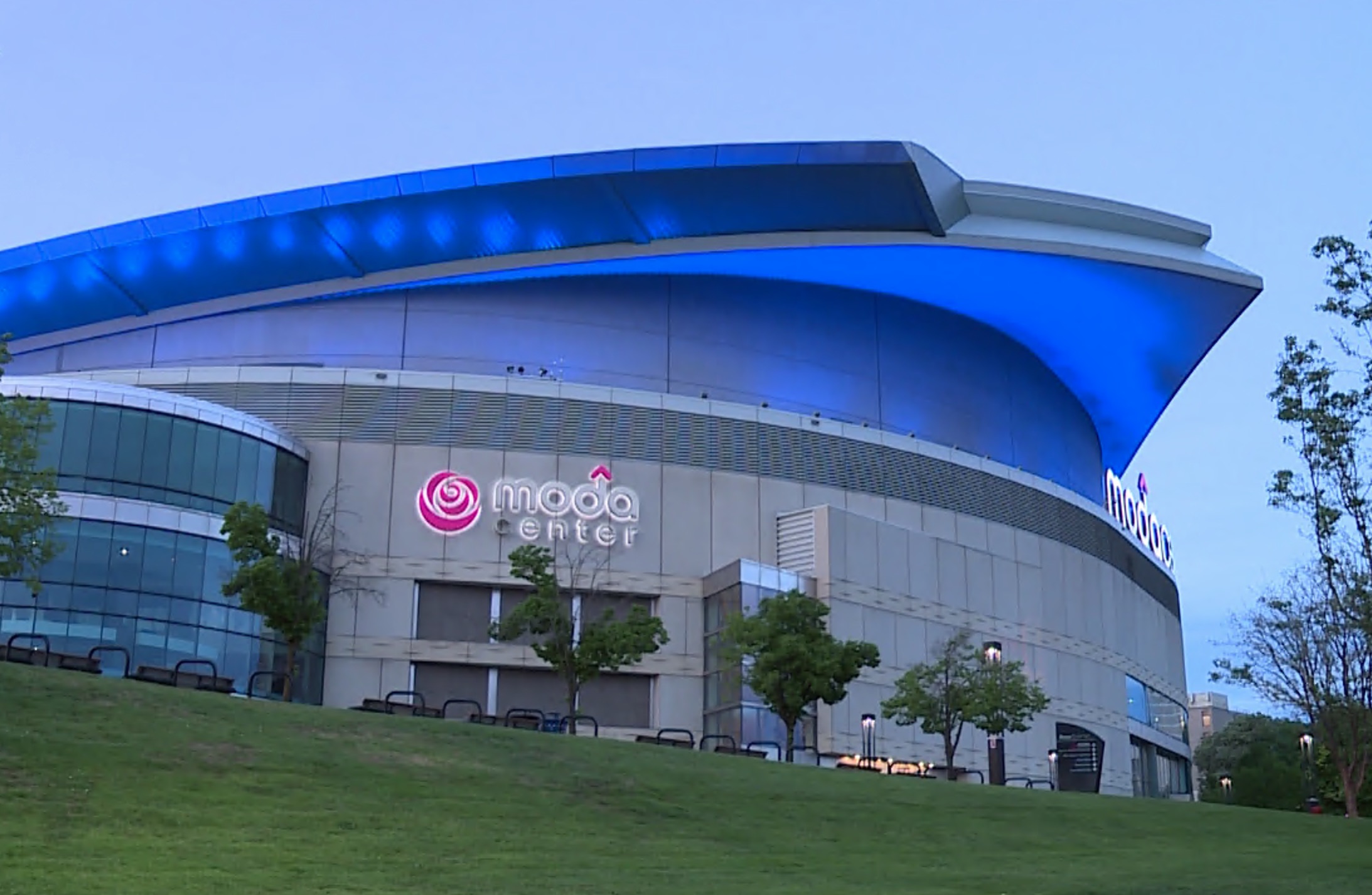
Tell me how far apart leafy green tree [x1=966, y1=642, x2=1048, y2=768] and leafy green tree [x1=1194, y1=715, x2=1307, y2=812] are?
4009 cm

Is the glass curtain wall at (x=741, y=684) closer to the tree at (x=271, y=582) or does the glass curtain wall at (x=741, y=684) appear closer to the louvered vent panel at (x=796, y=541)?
the louvered vent panel at (x=796, y=541)

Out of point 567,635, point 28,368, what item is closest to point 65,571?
point 567,635

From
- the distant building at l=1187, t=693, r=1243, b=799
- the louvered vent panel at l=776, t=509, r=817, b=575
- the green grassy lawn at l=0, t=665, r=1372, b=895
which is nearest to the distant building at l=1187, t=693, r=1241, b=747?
the distant building at l=1187, t=693, r=1243, b=799

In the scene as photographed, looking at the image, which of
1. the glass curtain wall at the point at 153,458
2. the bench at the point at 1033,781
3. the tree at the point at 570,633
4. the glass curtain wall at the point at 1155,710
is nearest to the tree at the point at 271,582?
the glass curtain wall at the point at 153,458

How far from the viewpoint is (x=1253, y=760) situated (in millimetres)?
93125

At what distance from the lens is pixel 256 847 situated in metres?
16.8

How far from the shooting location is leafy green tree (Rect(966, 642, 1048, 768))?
4425cm

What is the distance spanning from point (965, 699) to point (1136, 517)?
4031 centimetres

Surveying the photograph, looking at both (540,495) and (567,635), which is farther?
(540,495)

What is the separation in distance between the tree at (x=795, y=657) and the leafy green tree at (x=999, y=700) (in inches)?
163

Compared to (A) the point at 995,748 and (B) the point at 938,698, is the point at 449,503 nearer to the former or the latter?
(B) the point at 938,698

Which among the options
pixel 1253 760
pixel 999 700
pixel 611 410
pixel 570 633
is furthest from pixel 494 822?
pixel 1253 760

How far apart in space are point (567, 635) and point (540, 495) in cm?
1156

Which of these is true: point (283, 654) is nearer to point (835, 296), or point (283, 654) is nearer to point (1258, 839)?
point (835, 296)
